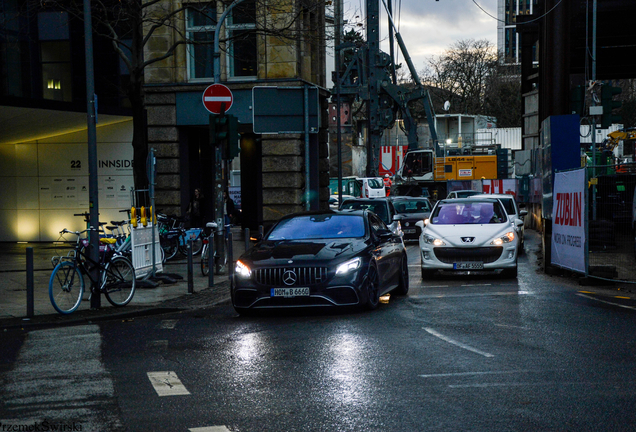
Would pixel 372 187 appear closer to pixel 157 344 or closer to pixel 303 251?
pixel 303 251

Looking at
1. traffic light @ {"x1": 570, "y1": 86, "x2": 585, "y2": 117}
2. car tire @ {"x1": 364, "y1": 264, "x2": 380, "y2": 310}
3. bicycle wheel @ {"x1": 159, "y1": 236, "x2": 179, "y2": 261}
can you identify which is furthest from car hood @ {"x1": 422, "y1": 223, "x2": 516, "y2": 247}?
bicycle wheel @ {"x1": 159, "y1": 236, "x2": 179, "y2": 261}

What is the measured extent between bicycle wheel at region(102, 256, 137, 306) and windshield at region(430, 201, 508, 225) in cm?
668

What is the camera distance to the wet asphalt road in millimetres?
5648

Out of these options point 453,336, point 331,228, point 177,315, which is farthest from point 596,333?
point 177,315

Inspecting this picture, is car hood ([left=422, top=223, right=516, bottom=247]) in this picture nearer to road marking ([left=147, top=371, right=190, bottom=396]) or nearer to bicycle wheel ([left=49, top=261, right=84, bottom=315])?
bicycle wheel ([left=49, top=261, right=84, bottom=315])

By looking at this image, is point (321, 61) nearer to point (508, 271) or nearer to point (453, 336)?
point (508, 271)

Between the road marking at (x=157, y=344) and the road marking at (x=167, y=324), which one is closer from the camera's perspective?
the road marking at (x=157, y=344)

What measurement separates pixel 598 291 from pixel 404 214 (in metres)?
15.4

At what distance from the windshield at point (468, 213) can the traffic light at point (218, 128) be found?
455 centimetres

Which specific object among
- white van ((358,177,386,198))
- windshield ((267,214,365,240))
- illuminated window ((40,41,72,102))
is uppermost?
illuminated window ((40,41,72,102))

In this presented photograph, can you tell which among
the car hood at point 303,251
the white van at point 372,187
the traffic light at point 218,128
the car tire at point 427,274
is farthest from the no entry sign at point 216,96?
the white van at point 372,187

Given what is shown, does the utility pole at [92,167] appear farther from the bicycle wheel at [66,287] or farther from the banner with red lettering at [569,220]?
the banner with red lettering at [569,220]

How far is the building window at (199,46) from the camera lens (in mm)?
26375

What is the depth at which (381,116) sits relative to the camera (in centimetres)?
4338
